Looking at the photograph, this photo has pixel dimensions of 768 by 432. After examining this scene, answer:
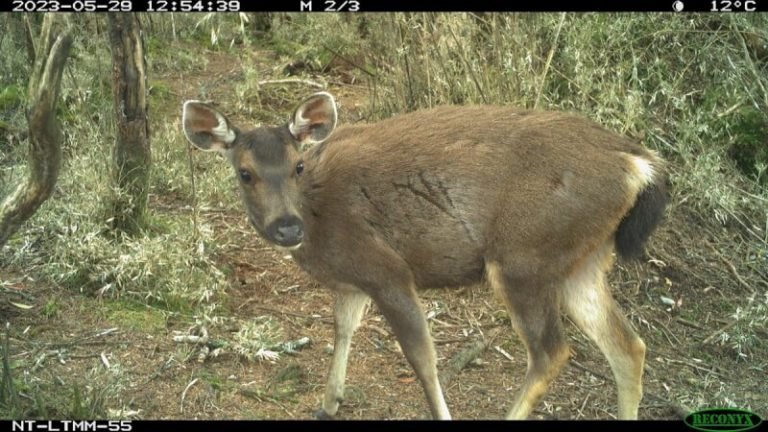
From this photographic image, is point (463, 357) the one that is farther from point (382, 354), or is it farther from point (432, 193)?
point (432, 193)

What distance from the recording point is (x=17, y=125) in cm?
1024

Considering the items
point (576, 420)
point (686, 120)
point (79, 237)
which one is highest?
point (686, 120)

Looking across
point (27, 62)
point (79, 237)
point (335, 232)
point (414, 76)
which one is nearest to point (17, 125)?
point (27, 62)

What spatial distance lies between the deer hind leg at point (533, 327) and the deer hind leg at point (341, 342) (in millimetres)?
1008

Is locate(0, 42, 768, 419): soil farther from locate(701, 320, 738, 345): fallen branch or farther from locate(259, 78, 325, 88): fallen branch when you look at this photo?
locate(259, 78, 325, 88): fallen branch

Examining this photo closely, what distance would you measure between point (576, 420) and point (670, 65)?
4.02 m

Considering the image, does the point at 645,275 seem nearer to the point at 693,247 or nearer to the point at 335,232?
the point at 693,247

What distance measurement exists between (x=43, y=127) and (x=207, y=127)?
1.02 meters

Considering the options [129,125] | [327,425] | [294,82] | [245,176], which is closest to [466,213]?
[245,176]

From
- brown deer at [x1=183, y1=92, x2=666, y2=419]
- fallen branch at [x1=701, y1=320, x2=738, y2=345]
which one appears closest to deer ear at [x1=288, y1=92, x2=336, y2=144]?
brown deer at [x1=183, y1=92, x2=666, y2=419]

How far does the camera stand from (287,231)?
20.5 feet

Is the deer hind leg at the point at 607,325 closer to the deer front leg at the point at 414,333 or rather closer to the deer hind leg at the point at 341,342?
the deer front leg at the point at 414,333

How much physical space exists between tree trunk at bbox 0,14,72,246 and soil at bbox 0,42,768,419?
3.88 feet

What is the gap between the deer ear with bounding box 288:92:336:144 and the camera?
671 centimetres
